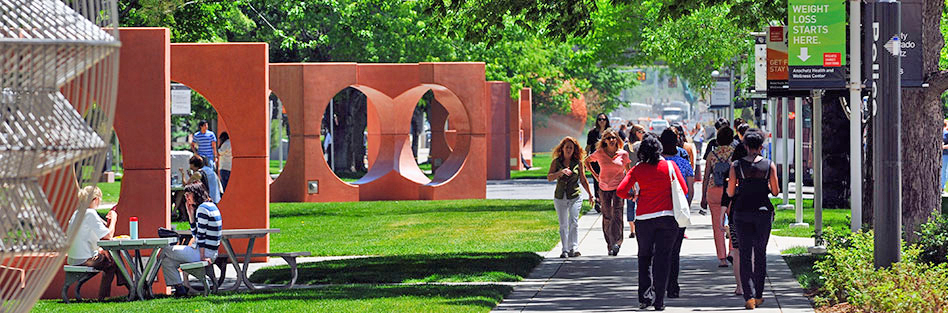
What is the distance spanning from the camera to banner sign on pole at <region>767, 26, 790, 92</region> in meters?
16.7

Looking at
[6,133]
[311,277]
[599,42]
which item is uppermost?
[599,42]

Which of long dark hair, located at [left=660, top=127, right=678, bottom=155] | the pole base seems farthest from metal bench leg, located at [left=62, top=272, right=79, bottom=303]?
the pole base

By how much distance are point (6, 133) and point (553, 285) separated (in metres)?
8.79

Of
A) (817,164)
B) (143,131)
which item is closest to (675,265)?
(143,131)

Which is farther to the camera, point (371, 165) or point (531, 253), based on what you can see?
point (371, 165)

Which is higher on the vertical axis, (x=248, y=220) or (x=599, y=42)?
(x=599, y=42)

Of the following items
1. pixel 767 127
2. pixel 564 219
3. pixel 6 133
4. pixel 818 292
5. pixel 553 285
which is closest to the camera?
pixel 6 133

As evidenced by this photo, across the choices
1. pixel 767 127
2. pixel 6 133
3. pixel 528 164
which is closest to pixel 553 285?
pixel 6 133

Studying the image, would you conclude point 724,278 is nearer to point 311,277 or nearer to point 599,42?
point 311,277

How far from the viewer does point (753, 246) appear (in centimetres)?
1186

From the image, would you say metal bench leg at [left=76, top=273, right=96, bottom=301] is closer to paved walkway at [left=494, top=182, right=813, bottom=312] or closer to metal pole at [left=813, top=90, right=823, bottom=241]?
paved walkway at [left=494, top=182, right=813, bottom=312]

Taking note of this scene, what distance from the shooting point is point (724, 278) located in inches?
569

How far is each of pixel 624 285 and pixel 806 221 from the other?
31.8ft

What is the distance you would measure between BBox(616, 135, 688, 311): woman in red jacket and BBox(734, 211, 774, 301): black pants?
1.61 ft
